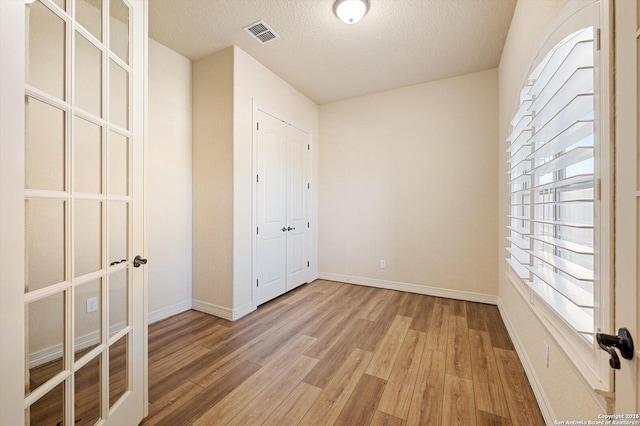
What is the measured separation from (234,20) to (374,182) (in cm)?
265

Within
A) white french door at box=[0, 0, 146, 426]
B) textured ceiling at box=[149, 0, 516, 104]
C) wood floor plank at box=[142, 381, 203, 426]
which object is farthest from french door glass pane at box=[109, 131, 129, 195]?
textured ceiling at box=[149, 0, 516, 104]

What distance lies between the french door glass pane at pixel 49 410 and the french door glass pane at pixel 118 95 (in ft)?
3.77

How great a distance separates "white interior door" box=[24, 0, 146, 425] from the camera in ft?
2.93

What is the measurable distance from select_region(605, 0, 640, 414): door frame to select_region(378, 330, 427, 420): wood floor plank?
3.56 feet

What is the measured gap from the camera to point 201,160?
307 cm

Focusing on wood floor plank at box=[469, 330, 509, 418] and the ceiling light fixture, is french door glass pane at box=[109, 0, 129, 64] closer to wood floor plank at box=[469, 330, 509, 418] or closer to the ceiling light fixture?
the ceiling light fixture

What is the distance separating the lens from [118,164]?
1314 mm

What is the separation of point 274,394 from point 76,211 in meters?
1.52

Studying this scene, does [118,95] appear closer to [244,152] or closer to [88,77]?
[88,77]

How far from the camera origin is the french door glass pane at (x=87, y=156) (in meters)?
1.08

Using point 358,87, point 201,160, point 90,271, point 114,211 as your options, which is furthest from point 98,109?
point 358,87

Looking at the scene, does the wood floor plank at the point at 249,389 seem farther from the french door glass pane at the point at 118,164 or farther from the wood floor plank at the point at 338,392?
the french door glass pane at the point at 118,164

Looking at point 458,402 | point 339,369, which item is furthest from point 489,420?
point 339,369

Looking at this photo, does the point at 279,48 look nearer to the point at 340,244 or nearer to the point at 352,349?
the point at 340,244
